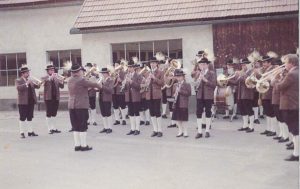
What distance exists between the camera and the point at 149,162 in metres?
8.88

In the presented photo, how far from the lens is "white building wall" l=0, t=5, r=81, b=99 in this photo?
2088cm

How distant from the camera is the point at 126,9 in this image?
1828cm

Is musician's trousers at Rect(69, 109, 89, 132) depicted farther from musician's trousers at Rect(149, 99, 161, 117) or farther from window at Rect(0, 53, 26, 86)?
window at Rect(0, 53, 26, 86)

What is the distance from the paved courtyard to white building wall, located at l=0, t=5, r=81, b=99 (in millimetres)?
8795

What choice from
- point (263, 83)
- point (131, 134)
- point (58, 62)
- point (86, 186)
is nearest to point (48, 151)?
point (131, 134)

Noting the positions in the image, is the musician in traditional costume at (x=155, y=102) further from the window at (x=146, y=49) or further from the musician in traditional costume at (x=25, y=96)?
the window at (x=146, y=49)

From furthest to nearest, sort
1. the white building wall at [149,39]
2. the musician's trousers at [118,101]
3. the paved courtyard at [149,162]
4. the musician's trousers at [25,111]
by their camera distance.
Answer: the white building wall at [149,39]
the musician's trousers at [118,101]
the musician's trousers at [25,111]
the paved courtyard at [149,162]

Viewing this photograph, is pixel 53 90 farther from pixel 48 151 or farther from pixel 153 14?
pixel 153 14

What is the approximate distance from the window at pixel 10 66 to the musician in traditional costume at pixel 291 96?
1570 centimetres

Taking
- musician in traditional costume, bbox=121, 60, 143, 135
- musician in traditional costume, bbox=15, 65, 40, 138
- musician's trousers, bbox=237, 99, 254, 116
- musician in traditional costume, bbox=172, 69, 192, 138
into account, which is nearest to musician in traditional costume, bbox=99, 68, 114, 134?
musician in traditional costume, bbox=121, 60, 143, 135

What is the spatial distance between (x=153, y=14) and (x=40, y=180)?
10.9m

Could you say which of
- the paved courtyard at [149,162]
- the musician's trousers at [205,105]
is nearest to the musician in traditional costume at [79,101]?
the paved courtyard at [149,162]

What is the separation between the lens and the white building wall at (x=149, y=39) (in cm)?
1705

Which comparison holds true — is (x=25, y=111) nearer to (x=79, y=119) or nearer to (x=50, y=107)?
(x=50, y=107)
